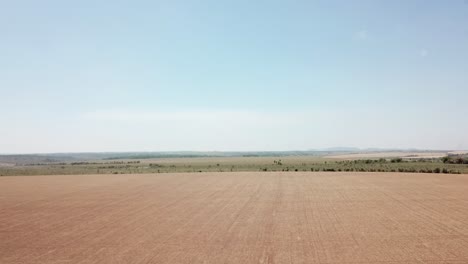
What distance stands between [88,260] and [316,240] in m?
9.22

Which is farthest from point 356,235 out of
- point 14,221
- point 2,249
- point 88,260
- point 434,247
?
point 14,221

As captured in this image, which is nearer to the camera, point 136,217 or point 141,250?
point 141,250

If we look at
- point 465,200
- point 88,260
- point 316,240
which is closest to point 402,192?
point 465,200

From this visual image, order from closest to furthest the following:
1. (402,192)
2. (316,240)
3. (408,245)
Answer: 1. (408,245)
2. (316,240)
3. (402,192)

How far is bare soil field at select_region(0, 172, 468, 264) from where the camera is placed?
15.4m

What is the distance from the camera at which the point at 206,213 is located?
25.8 metres

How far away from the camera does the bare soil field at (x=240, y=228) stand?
15.4m

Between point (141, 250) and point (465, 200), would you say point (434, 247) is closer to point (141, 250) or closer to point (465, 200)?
point (141, 250)

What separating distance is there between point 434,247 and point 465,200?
55.4ft

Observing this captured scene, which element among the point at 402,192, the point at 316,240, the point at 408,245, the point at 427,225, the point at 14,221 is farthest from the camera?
the point at 402,192

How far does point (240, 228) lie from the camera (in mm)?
Result: 20438

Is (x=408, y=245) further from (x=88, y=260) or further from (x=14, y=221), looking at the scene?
(x=14, y=221)

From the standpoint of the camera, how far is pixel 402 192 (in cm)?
3631

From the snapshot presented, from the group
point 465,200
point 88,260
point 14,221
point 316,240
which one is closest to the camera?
point 88,260
